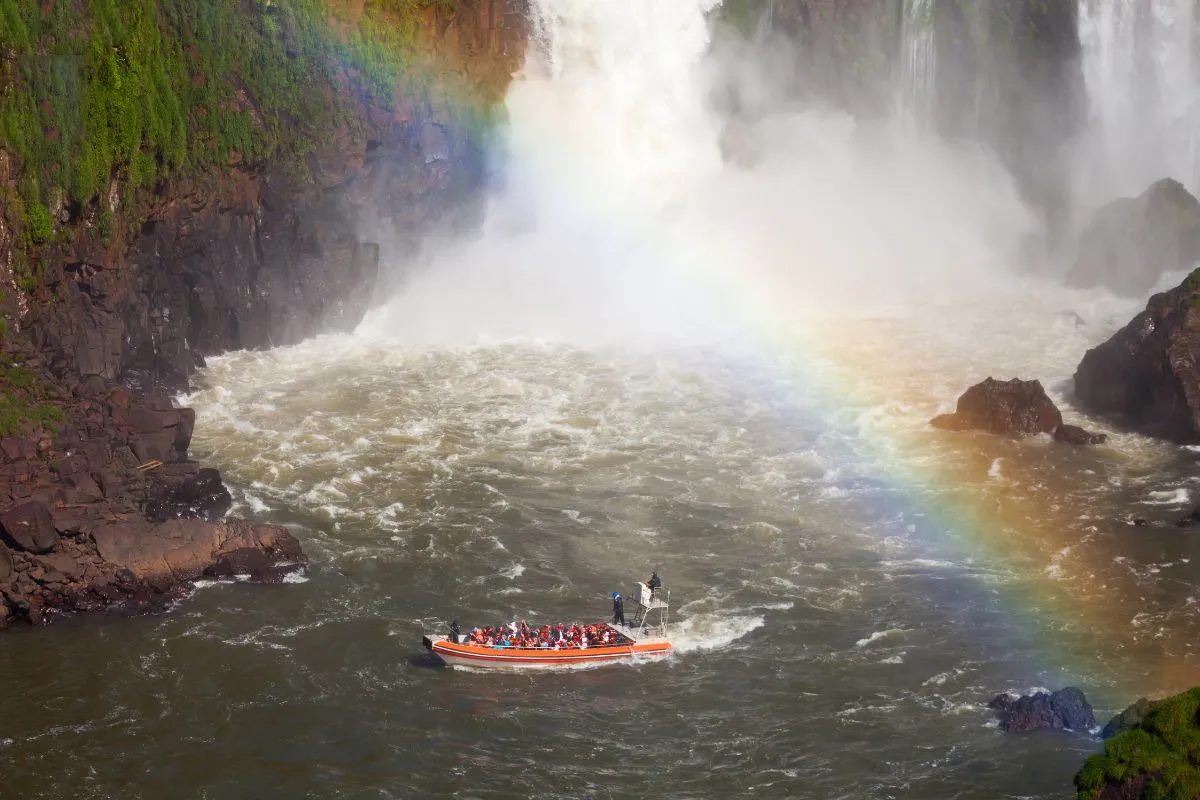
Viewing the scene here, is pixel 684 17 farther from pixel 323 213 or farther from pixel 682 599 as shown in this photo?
pixel 682 599

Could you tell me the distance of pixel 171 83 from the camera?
185ft

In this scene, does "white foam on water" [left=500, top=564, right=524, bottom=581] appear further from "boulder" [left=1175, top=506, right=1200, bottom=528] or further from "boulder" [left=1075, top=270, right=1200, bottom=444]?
"boulder" [left=1075, top=270, right=1200, bottom=444]

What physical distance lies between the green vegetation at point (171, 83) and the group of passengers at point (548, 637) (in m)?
22.2

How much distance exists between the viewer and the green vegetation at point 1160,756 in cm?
2514

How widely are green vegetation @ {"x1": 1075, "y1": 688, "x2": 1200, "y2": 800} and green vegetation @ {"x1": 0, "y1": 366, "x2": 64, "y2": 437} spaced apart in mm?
30834

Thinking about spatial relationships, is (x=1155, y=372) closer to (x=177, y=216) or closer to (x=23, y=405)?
(x=177, y=216)

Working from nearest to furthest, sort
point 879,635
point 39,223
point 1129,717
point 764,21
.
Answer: point 1129,717, point 879,635, point 39,223, point 764,21

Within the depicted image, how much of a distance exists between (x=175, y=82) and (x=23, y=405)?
762 inches

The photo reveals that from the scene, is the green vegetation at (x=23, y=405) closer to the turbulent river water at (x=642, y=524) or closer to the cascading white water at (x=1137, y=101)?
the turbulent river water at (x=642, y=524)

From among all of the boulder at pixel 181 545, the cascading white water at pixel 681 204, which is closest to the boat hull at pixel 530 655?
the boulder at pixel 181 545

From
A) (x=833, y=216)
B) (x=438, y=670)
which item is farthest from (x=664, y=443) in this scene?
(x=833, y=216)

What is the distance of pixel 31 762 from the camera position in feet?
106

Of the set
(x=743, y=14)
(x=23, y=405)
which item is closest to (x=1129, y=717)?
(x=23, y=405)

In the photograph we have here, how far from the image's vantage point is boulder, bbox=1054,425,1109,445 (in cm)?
5369
